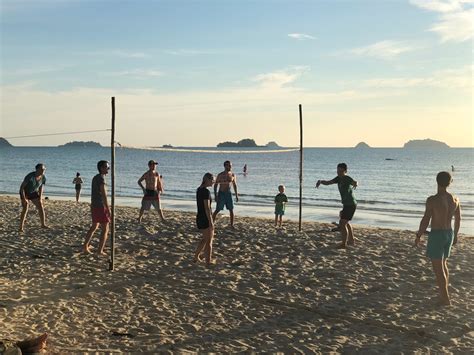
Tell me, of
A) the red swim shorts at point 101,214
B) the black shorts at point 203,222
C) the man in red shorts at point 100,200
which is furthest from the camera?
the red swim shorts at point 101,214

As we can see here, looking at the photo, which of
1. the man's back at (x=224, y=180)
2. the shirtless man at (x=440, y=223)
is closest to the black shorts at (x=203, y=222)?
the man's back at (x=224, y=180)

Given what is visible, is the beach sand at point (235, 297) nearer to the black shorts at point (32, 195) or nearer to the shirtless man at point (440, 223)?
the shirtless man at point (440, 223)

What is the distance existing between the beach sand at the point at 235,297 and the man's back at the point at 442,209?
100cm

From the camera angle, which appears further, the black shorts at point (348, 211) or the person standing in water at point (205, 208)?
the black shorts at point (348, 211)

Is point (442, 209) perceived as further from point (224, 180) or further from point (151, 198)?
point (151, 198)

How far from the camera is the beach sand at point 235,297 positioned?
4770 millimetres

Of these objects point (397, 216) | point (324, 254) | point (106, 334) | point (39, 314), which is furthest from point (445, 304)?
point (397, 216)

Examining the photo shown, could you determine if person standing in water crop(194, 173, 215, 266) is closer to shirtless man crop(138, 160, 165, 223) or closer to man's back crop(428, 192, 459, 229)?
man's back crop(428, 192, 459, 229)

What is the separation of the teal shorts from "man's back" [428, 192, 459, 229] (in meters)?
0.06

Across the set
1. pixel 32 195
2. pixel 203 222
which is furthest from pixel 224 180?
pixel 32 195

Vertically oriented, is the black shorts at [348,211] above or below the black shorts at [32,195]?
below

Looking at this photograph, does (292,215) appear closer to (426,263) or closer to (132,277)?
(426,263)

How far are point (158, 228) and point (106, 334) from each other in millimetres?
5996

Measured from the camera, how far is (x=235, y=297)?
614 centimetres
